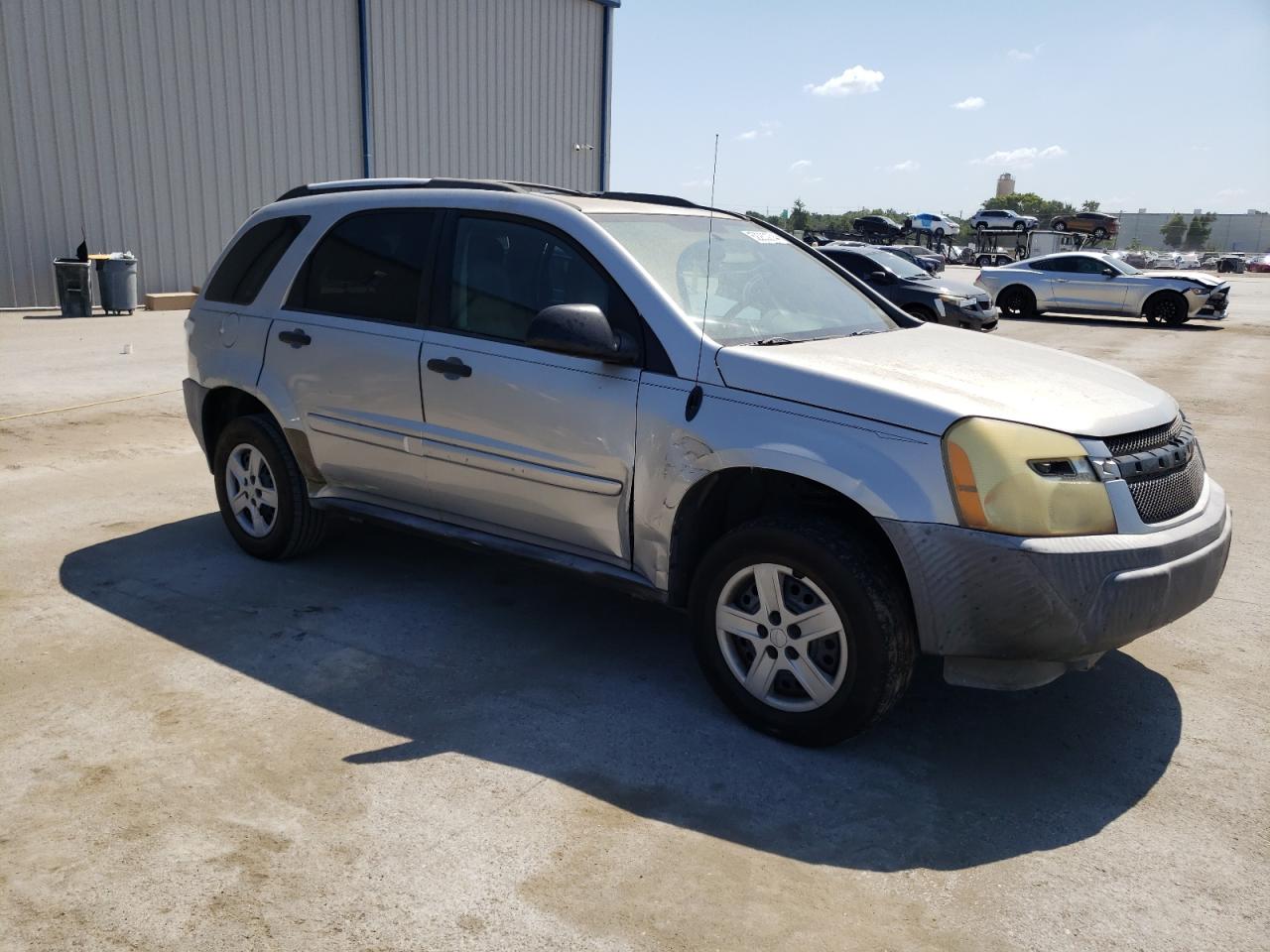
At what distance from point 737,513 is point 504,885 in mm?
1626

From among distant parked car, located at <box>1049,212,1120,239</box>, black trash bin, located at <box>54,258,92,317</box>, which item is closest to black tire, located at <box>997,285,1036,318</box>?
black trash bin, located at <box>54,258,92,317</box>

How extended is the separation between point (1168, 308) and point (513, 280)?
20.4m

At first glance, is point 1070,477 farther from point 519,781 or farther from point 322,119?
point 322,119

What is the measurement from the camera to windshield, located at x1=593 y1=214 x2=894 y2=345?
13.3 ft

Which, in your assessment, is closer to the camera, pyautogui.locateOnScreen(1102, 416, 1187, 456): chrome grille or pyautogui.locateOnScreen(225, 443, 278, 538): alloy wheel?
pyautogui.locateOnScreen(1102, 416, 1187, 456): chrome grille

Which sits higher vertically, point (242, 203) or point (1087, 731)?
point (242, 203)

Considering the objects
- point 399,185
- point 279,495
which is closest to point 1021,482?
point 399,185

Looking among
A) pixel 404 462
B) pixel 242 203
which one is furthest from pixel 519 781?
pixel 242 203

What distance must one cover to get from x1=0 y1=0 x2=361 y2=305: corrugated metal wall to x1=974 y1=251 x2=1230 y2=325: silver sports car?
45.6ft

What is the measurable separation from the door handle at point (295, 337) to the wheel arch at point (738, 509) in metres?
2.15

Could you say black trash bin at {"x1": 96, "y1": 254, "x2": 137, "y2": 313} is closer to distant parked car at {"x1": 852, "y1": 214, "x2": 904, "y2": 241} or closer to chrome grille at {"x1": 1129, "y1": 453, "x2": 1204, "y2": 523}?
chrome grille at {"x1": 1129, "y1": 453, "x2": 1204, "y2": 523}

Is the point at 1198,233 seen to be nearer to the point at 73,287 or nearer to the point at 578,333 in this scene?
the point at 73,287

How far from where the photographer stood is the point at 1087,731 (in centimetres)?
379

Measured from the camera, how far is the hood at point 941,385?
3.34 meters
